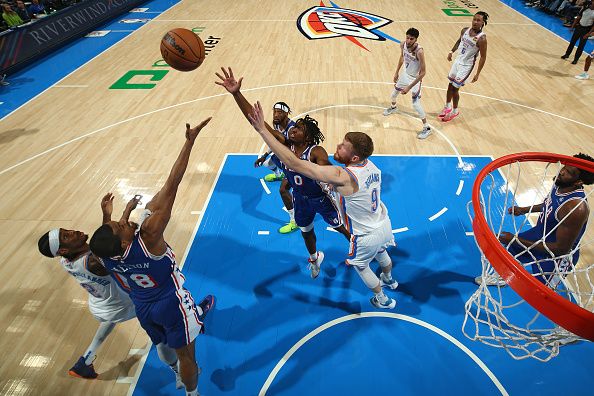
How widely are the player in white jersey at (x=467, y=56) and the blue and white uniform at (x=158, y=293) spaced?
6.40 metres

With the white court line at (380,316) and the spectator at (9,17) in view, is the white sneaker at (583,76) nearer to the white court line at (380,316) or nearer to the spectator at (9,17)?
the white court line at (380,316)

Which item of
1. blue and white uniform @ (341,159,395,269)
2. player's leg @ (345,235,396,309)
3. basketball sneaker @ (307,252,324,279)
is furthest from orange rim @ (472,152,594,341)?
basketball sneaker @ (307,252,324,279)

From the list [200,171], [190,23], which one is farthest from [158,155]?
[190,23]

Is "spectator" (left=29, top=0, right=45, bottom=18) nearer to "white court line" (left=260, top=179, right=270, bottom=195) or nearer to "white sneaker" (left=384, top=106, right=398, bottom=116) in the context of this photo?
"white court line" (left=260, top=179, right=270, bottom=195)

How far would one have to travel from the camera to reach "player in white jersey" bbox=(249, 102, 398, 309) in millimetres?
2820

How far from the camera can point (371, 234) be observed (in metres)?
3.36

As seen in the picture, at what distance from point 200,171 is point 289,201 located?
2.12m

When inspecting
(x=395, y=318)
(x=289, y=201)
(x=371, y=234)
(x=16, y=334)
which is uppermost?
(x=371, y=234)

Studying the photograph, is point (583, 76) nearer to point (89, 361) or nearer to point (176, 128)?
point (176, 128)

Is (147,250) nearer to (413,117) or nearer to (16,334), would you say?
(16,334)

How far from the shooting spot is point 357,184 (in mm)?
3121

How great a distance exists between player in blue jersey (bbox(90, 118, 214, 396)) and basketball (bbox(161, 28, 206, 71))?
2142 mm

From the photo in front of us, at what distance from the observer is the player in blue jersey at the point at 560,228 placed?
2977 mm

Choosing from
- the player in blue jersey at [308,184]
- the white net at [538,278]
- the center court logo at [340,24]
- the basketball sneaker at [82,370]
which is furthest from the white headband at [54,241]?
the center court logo at [340,24]
